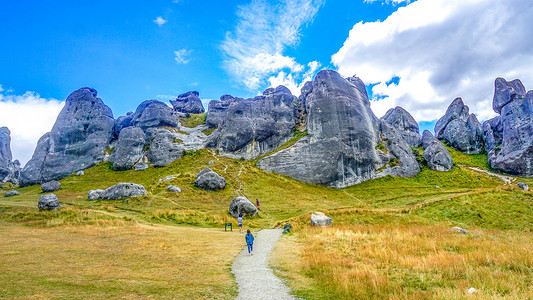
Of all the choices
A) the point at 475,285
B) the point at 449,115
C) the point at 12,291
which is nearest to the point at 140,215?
the point at 12,291

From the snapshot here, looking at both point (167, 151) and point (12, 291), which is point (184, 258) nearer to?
point (12, 291)

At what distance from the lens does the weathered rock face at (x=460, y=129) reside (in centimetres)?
10425

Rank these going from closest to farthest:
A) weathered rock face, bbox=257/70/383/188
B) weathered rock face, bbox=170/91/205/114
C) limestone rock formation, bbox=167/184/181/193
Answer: limestone rock formation, bbox=167/184/181/193 < weathered rock face, bbox=257/70/383/188 < weathered rock face, bbox=170/91/205/114

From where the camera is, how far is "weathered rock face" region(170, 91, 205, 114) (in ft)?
456

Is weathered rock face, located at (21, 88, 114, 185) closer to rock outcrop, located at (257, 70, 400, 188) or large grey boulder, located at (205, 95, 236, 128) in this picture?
large grey boulder, located at (205, 95, 236, 128)

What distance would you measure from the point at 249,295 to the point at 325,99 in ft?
255

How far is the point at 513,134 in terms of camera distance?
74.8m

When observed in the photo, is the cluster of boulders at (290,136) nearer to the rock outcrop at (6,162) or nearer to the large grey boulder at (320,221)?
the rock outcrop at (6,162)

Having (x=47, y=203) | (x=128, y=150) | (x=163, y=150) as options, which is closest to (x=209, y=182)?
(x=47, y=203)

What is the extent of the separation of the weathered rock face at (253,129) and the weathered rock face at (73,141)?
138 ft

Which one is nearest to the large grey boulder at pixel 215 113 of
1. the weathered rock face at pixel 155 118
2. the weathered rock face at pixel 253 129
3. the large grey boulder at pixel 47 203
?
the weathered rock face at pixel 253 129

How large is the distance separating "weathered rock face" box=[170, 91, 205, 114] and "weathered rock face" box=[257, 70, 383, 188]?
7826 cm

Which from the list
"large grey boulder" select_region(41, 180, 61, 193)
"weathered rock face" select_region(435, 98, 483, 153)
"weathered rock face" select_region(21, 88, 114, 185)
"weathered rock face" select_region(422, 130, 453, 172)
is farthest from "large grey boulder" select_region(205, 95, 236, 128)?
"weathered rock face" select_region(435, 98, 483, 153)

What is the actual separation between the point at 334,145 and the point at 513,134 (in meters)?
54.1
